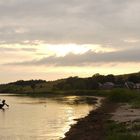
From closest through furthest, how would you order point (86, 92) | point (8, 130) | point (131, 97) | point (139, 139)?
point (139, 139), point (8, 130), point (131, 97), point (86, 92)

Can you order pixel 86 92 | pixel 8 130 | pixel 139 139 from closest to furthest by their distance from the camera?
pixel 139 139
pixel 8 130
pixel 86 92

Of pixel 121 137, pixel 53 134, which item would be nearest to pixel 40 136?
pixel 53 134

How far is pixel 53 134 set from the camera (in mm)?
40844

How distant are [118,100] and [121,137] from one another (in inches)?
3339

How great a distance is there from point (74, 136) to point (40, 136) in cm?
310

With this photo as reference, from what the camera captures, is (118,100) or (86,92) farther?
(86,92)

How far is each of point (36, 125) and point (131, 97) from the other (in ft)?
211

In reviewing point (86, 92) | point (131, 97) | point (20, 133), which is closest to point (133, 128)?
point (20, 133)

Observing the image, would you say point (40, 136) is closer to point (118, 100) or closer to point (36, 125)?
point (36, 125)

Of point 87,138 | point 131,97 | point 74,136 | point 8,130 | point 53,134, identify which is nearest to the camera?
point 87,138

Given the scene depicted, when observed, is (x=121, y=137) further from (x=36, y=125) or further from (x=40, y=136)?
(x=36, y=125)

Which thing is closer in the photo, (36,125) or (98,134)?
(98,134)

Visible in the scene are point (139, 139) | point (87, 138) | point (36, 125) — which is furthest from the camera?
point (36, 125)

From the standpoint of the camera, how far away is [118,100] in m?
113
